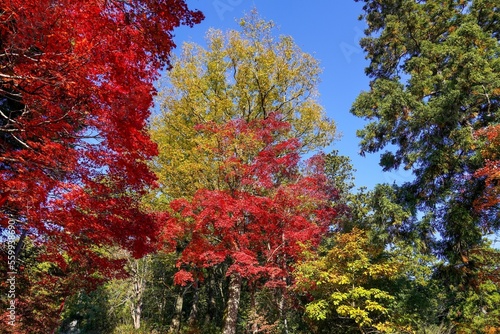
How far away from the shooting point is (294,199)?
1098cm

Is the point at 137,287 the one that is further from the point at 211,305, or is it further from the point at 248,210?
the point at 248,210

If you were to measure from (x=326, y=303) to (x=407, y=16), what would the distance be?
9.54 meters

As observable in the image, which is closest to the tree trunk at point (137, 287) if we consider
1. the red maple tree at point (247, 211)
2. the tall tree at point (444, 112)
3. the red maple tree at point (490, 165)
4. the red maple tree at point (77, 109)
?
the red maple tree at point (247, 211)

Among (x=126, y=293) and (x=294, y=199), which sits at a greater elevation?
(x=294, y=199)

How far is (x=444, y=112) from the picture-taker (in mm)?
8617

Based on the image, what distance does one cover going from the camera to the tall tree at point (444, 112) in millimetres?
8514

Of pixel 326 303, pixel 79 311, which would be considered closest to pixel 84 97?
pixel 326 303

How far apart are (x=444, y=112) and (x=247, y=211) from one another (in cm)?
658

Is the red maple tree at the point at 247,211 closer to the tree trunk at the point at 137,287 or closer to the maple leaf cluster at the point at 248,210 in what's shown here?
the maple leaf cluster at the point at 248,210

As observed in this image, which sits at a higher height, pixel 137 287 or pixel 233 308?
pixel 137 287

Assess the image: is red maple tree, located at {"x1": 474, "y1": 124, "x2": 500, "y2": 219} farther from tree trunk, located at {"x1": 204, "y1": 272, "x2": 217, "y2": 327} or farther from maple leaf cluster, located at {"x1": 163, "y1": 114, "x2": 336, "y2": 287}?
tree trunk, located at {"x1": 204, "y1": 272, "x2": 217, "y2": 327}

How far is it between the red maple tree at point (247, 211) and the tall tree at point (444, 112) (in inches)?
122

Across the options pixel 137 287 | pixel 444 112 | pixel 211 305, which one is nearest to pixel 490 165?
pixel 444 112

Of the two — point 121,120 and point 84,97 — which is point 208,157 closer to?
point 121,120
